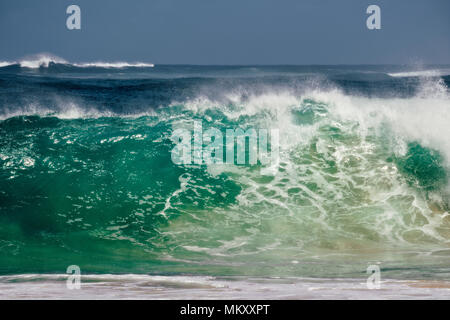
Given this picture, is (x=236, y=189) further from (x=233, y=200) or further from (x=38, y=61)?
(x=38, y=61)

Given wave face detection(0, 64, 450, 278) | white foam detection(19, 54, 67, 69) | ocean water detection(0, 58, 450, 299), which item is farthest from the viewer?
white foam detection(19, 54, 67, 69)

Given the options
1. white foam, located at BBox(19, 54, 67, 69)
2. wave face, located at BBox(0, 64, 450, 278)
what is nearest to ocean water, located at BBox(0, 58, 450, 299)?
wave face, located at BBox(0, 64, 450, 278)

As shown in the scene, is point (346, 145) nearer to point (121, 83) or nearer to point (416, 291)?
point (416, 291)

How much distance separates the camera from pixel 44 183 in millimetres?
10125

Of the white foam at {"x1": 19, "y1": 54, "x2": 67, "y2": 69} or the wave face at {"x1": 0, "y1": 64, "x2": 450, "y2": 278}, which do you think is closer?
the wave face at {"x1": 0, "y1": 64, "x2": 450, "y2": 278}

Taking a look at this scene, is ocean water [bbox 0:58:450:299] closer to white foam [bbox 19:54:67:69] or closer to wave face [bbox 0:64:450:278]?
wave face [bbox 0:64:450:278]

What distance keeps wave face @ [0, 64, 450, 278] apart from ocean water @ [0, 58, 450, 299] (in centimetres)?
4

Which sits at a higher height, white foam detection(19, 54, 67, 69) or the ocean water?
white foam detection(19, 54, 67, 69)

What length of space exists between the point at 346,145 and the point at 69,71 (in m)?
18.8

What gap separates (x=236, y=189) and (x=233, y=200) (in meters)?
0.37

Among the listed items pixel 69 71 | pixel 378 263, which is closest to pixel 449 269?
pixel 378 263

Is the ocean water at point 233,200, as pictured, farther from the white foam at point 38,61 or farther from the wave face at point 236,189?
the white foam at point 38,61

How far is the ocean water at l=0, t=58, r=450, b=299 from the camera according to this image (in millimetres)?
6617

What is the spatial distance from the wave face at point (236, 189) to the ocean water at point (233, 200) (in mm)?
35
